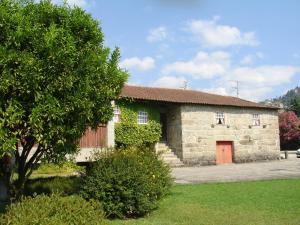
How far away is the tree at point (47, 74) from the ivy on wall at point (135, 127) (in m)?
20.2

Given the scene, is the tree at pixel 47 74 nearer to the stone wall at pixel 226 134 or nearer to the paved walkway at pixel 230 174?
the paved walkway at pixel 230 174

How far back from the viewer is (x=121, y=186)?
11.1m

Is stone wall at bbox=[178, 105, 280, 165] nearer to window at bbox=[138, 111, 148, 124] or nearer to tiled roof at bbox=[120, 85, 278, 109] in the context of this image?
tiled roof at bbox=[120, 85, 278, 109]

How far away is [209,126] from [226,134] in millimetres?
2208

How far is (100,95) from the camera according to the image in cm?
1002

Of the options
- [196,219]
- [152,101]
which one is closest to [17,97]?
[196,219]

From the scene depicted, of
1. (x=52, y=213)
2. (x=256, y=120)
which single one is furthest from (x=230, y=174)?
(x=52, y=213)

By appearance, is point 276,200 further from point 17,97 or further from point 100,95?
point 17,97

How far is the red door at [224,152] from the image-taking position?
35.1m

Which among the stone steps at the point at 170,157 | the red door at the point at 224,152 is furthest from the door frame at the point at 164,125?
the red door at the point at 224,152

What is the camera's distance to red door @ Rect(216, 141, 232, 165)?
35125mm

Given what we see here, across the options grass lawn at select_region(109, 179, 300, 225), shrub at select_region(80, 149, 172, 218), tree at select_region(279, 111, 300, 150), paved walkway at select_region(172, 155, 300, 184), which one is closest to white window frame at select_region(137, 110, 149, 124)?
paved walkway at select_region(172, 155, 300, 184)

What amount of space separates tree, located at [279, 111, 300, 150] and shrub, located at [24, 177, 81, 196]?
43.8 m

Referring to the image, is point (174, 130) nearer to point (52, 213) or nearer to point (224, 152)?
point (224, 152)
